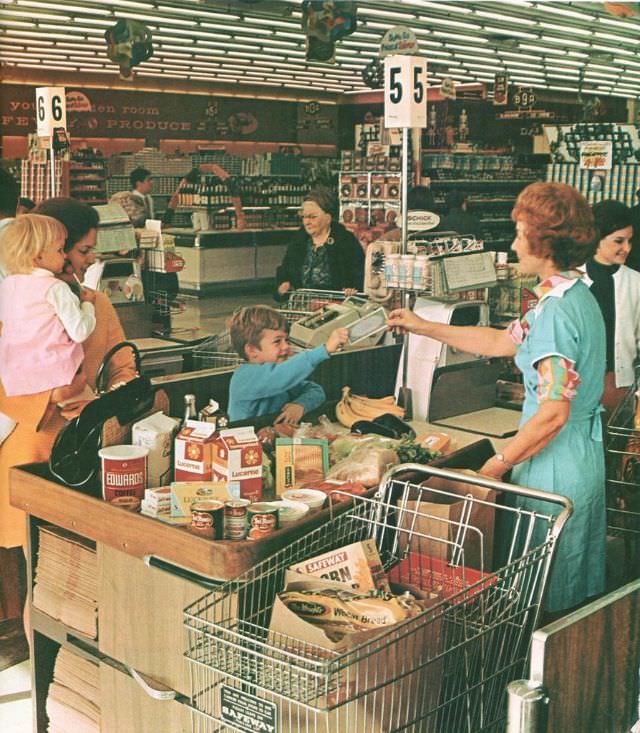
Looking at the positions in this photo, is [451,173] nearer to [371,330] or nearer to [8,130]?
[8,130]

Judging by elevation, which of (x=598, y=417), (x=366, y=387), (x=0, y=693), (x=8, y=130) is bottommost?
(x=0, y=693)

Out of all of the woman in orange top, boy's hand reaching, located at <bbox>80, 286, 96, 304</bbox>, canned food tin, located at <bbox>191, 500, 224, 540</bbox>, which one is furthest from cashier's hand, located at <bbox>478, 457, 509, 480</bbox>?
boy's hand reaching, located at <bbox>80, 286, 96, 304</bbox>

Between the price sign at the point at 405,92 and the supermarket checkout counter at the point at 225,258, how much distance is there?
34.0 ft

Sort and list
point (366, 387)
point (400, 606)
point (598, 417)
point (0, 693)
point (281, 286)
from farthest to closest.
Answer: point (281, 286) → point (366, 387) → point (0, 693) → point (598, 417) → point (400, 606)

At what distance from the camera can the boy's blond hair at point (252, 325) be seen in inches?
147

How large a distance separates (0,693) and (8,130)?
17.1 meters

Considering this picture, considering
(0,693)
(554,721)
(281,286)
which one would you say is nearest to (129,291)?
(281,286)

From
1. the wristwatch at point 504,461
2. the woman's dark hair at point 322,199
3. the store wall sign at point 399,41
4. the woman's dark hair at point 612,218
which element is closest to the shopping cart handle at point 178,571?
the wristwatch at point 504,461

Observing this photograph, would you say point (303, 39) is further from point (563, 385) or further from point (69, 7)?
point (563, 385)

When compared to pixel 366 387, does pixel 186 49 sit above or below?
above

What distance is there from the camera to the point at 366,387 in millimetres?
4629

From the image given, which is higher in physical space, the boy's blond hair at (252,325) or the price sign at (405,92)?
the price sign at (405,92)

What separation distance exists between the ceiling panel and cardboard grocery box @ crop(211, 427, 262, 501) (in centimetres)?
790

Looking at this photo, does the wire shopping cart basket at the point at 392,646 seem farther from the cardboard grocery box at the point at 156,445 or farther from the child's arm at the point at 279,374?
the child's arm at the point at 279,374
